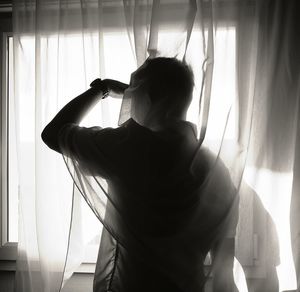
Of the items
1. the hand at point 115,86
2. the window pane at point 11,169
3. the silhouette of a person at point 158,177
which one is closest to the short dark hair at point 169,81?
the silhouette of a person at point 158,177

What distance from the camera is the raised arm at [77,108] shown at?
0.90m

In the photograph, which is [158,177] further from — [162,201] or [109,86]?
[109,86]

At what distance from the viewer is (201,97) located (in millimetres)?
963

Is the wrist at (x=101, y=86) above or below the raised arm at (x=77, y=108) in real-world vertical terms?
above

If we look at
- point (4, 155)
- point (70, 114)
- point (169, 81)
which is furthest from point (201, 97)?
point (4, 155)

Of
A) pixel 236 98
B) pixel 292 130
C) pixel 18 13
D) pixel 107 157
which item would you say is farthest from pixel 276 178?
pixel 18 13

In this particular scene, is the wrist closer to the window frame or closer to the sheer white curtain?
the sheer white curtain

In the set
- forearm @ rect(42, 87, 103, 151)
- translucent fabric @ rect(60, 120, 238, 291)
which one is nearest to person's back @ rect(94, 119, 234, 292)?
translucent fabric @ rect(60, 120, 238, 291)

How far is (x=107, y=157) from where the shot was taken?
86 cm

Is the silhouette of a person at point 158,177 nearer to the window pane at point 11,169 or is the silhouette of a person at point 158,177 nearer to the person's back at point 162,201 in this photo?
the person's back at point 162,201

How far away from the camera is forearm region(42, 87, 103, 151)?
90cm

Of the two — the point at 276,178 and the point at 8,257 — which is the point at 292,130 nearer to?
the point at 276,178

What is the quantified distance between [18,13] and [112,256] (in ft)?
2.76

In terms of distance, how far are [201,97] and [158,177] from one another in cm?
25
